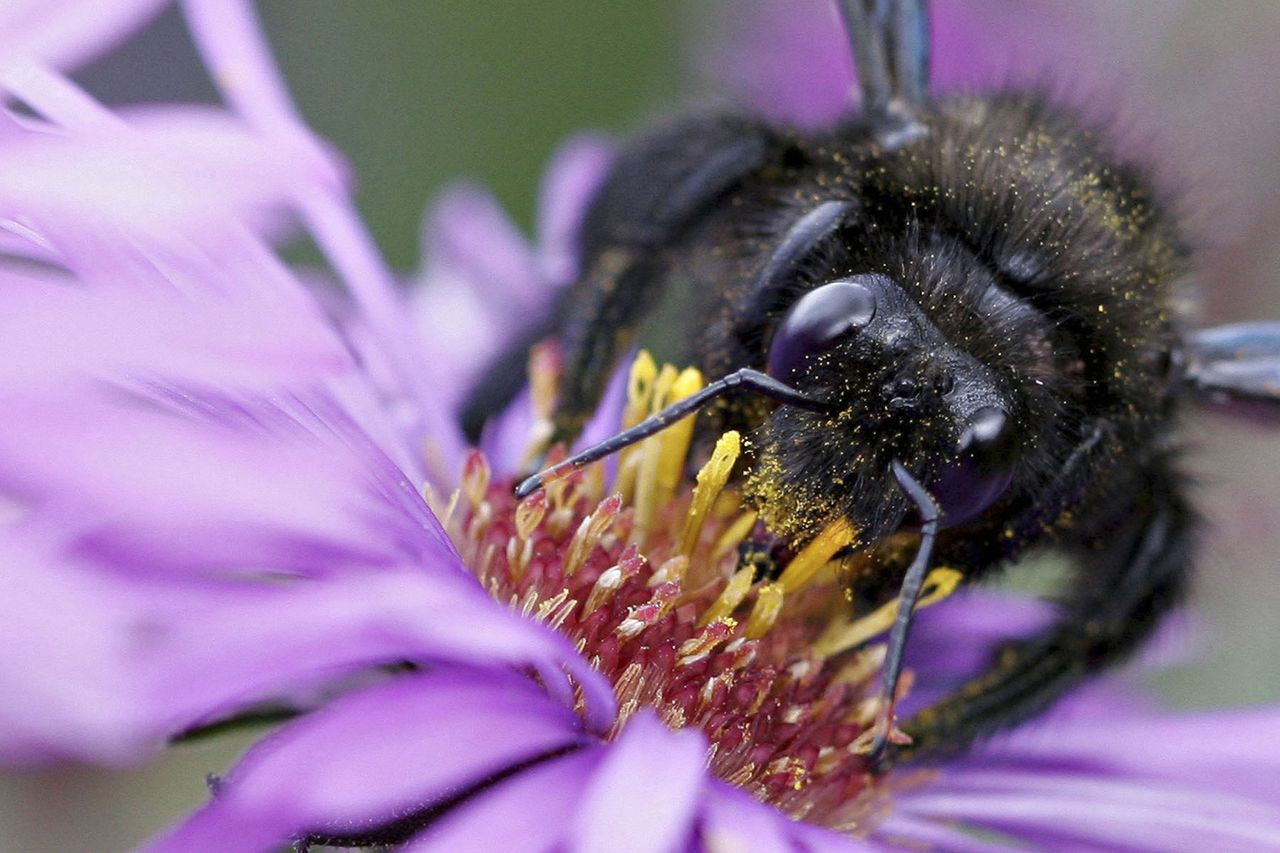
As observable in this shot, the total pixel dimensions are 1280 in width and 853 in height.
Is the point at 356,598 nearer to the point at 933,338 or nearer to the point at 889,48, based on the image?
the point at 933,338

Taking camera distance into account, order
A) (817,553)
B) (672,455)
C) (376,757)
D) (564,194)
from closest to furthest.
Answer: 1. (376,757)
2. (817,553)
3. (672,455)
4. (564,194)

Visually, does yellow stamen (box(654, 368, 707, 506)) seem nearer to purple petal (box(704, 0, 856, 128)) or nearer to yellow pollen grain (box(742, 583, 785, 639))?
yellow pollen grain (box(742, 583, 785, 639))

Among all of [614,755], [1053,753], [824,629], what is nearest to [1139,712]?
[1053,753]

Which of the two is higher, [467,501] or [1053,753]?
[467,501]

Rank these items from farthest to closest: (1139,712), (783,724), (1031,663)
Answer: (1139,712), (1031,663), (783,724)

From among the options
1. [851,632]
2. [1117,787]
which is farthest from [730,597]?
[1117,787]

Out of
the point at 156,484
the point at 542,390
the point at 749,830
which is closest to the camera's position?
the point at 156,484

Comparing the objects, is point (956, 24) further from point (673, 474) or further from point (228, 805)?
point (228, 805)
